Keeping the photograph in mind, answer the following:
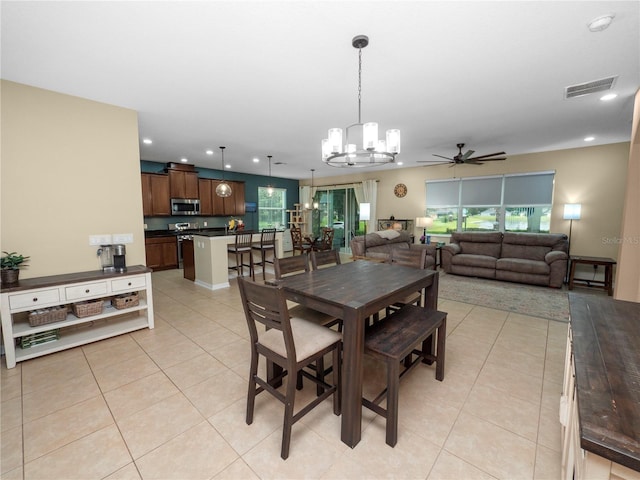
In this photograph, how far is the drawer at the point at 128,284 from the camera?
2.85 meters

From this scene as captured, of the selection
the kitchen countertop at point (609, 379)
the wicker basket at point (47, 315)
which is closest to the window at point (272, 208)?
the wicker basket at point (47, 315)

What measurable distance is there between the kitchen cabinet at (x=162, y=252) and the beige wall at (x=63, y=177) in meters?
2.98

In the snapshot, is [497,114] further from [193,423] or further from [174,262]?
[174,262]

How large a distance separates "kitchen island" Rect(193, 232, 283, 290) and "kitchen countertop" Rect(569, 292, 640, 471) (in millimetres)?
4526

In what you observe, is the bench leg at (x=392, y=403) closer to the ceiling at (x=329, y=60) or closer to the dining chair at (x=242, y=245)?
the ceiling at (x=329, y=60)

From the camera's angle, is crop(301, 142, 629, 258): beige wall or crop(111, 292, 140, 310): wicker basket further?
crop(301, 142, 629, 258): beige wall

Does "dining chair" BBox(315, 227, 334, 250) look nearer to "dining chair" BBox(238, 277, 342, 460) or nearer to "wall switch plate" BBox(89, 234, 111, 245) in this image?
"wall switch plate" BBox(89, 234, 111, 245)

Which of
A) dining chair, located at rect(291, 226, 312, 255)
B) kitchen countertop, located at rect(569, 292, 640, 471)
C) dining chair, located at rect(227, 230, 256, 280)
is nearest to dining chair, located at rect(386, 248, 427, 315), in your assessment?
kitchen countertop, located at rect(569, 292, 640, 471)

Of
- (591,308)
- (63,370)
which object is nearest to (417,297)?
(591,308)

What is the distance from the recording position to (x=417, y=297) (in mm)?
2660

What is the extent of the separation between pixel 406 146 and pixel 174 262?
5680 millimetres

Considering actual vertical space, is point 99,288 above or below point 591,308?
below

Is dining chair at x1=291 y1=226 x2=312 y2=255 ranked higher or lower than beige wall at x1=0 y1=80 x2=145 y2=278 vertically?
lower

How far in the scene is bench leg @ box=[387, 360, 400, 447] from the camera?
5.03ft
